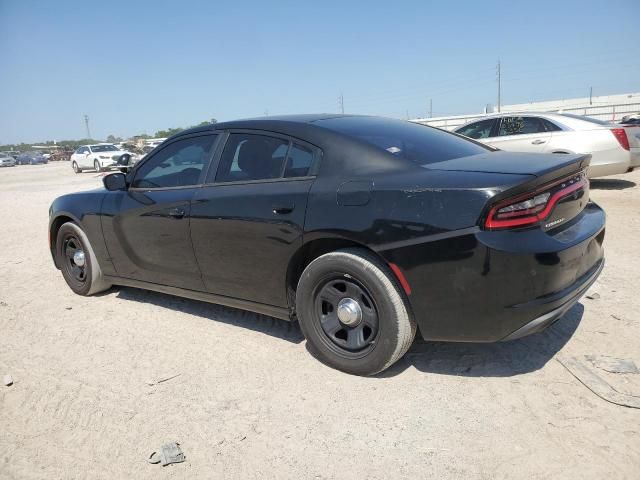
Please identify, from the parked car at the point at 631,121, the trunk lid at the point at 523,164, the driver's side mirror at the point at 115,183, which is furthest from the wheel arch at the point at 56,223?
the parked car at the point at 631,121

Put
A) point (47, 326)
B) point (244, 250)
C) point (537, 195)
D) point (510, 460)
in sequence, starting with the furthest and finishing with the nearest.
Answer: point (47, 326)
point (244, 250)
point (537, 195)
point (510, 460)

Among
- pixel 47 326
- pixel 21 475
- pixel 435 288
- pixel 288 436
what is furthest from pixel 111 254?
pixel 435 288

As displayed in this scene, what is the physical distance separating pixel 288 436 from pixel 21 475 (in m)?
1.27

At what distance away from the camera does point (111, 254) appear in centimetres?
446

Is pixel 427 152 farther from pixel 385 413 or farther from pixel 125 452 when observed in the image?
pixel 125 452

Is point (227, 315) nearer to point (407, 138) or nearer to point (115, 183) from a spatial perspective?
point (115, 183)

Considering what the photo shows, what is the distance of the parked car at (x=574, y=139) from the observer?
8.31m

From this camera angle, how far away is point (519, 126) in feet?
29.5

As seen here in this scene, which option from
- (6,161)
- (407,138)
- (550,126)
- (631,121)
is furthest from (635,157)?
(6,161)

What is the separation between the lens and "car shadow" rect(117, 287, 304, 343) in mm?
3781

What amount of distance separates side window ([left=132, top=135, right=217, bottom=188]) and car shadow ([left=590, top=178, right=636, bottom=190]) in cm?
842

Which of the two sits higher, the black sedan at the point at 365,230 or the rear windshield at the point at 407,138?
the rear windshield at the point at 407,138

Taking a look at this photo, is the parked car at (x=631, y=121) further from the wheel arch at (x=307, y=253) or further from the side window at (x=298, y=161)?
the wheel arch at (x=307, y=253)

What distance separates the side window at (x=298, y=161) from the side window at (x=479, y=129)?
23.0ft
